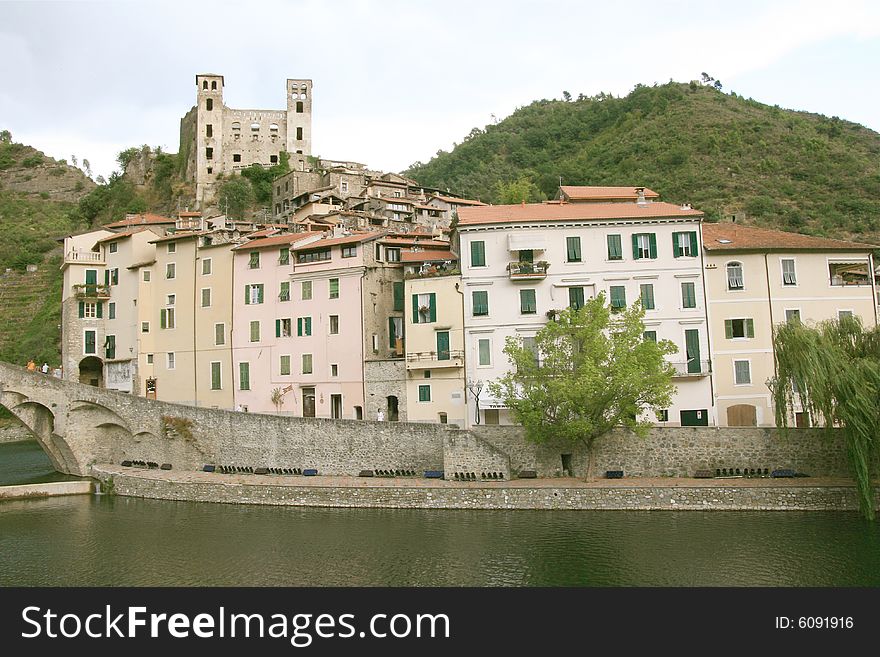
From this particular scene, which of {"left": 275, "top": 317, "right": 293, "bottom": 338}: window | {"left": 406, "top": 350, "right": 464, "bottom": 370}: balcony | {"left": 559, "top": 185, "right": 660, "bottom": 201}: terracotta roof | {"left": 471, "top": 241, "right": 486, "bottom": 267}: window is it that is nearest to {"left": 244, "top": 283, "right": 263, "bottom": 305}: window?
{"left": 275, "top": 317, "right": 293, "bottom": 338}: window

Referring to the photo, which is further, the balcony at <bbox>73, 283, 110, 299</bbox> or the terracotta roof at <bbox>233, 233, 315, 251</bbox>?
the balcony at <bbox>73, 283, 110, 299</bbox>

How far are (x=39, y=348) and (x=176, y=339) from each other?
3562 cm

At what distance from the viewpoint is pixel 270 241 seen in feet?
142

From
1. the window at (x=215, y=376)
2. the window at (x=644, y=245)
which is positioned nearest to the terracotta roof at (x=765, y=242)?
the window at (x=644, y=245)

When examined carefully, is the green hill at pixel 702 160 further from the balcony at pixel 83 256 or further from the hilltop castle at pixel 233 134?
the balcony at pixel 83 256

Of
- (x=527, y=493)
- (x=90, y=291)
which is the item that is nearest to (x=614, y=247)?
(x=527, y=493)

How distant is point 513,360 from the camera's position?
3388cm

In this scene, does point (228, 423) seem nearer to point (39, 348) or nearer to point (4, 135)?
point (39, 348)

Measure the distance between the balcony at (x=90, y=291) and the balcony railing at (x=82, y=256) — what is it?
1.66m

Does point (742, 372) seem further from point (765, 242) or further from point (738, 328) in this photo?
point (765, 242)

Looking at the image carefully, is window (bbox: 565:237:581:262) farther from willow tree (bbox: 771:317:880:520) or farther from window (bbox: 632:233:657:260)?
willow tree (bbox: 771:317:880:520)

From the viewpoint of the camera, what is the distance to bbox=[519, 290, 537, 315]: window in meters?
37.1

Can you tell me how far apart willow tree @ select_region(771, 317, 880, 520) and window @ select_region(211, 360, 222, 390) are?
30308 mm

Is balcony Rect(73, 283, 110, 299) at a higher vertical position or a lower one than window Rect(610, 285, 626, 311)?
higher
